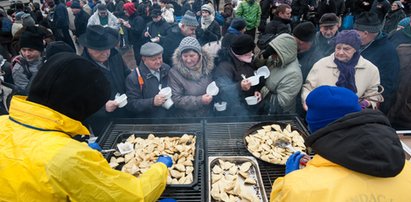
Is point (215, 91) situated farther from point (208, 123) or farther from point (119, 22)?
point (119, 22)

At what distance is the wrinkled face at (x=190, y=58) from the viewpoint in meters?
3.24

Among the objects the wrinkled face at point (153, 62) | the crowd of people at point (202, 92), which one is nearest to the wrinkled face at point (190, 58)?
the crowd of people at point (202, 92)

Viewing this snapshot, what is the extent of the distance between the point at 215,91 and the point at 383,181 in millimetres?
1980

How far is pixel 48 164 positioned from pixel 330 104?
143 centimetres

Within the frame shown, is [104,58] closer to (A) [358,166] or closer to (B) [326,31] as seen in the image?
(A) [358,166]

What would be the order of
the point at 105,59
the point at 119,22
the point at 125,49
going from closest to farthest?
the point at 105,59, the point at 119,22, the point at 125,49

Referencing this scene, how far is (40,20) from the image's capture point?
9672 millimetres

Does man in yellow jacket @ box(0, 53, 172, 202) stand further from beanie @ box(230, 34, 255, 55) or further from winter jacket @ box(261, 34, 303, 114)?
winter jacket @ box(261, 34, 303, 114)

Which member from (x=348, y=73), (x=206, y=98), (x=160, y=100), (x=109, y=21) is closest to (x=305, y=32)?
(x=348, y=73)

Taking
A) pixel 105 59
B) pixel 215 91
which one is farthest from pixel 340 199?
pixel 105 59

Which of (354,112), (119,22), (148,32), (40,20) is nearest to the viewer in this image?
(354,112)

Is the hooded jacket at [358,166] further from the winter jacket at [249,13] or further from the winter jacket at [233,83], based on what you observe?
the winter jacket at [249,13]

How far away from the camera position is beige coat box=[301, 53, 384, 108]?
304 cm

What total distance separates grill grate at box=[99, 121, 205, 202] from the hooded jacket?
0.94m
